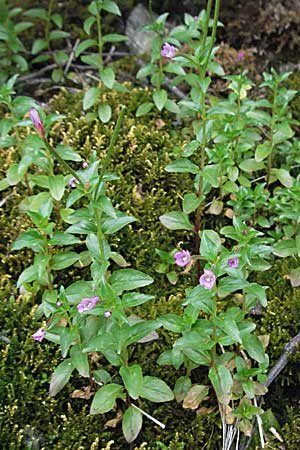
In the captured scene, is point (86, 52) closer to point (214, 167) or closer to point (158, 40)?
point (158, 40)

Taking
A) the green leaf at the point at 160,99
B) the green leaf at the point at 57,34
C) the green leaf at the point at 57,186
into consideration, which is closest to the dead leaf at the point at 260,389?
the green leaf at the point at 57,186

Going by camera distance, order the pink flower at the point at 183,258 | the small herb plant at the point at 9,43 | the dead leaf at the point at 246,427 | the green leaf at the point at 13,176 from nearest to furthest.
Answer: the dead leaf at the point at 246,427, the pink flower at the point at 183,258, the green leaf at the point at 13,176, the small herb plant at the point at 9,43

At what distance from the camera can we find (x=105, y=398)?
6.31 ft

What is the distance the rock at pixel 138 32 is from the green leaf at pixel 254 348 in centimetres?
193

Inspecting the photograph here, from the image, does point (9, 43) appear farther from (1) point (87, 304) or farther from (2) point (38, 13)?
(1) point (87, 304)

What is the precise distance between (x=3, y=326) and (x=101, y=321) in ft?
1.64

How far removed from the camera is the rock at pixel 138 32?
339cm

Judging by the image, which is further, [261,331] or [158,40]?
[158,40]

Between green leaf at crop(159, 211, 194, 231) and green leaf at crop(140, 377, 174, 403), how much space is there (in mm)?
658

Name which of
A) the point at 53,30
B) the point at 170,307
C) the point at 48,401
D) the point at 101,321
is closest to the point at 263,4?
the point at 53,30

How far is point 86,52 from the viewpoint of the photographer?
11.0 ft

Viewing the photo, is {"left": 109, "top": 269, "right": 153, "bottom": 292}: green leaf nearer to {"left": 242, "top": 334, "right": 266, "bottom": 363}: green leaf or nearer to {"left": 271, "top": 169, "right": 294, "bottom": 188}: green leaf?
{"left": 242, "top": 334, "right": 266, "bottom": 363}: green leaf

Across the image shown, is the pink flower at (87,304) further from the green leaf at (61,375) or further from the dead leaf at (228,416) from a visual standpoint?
the dead leaf at (228,416)

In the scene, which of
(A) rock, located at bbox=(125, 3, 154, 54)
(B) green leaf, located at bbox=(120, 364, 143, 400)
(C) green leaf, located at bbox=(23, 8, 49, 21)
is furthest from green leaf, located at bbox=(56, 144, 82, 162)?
(A) rock, located at bbox=(125, 3, 154, 54)
